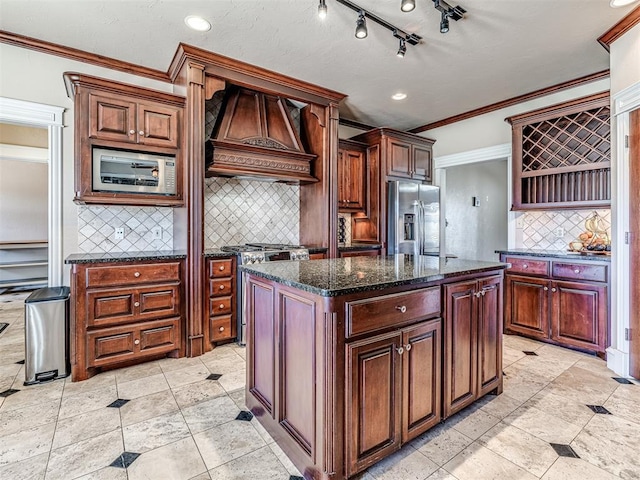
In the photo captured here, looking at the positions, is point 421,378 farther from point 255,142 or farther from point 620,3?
point 620,3

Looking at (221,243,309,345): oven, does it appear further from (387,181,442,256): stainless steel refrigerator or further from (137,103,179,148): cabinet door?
(387,181,442,256): stainless steel refrigerator

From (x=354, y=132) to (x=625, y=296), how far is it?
12.6ft

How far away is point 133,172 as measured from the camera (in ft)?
9.46

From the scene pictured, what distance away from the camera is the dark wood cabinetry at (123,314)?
251cm

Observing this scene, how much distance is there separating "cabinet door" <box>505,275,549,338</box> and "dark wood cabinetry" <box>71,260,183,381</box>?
3282 mm

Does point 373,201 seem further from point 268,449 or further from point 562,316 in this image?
point 268,449

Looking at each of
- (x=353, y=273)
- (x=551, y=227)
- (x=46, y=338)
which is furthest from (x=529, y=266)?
(x=46, y=338)

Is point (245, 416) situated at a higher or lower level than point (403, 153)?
lower

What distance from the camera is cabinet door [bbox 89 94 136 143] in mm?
2699

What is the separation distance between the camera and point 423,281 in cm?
164

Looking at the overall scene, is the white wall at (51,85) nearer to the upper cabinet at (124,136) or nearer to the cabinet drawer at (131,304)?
the upper cabinet at (124,136)

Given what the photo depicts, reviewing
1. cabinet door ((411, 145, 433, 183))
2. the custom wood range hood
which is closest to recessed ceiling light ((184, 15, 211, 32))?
the custom wood range hood

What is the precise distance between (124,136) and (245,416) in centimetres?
242

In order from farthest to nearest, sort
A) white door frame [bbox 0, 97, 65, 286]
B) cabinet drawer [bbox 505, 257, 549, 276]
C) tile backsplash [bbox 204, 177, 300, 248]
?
tile backsplash [bbox 204, 177, 300, 248] < cabinet drawer [bbox 505, 257, 549, 276] < white door frame [bbox 0, 97, 65, 286]
